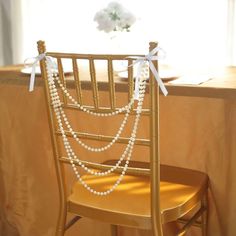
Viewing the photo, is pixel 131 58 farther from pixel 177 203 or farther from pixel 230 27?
pixel 230 27

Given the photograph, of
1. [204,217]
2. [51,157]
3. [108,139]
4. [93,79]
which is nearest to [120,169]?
[108,139]

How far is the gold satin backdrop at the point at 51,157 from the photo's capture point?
1278 millimetres

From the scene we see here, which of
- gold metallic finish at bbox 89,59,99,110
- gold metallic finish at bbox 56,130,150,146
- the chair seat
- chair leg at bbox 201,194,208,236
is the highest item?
gold metallic finish at bbox 89,59,99,110

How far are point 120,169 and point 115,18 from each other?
1.95 feet

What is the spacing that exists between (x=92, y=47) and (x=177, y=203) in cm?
106

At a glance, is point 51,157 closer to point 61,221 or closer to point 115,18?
point 61,221

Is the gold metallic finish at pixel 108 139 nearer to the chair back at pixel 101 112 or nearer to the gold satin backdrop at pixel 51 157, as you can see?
the chair back at pixel 101 112

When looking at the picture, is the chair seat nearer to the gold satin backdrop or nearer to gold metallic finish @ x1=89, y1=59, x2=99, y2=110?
the gold satin backdrop

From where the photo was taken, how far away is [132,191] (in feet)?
3.99

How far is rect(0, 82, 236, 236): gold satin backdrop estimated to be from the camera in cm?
128

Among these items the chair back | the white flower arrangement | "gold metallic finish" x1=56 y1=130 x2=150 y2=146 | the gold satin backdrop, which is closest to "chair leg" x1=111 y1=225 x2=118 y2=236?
the gold satin backdrop

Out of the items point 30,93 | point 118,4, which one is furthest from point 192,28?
point 30,93

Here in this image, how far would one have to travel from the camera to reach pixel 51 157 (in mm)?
1614

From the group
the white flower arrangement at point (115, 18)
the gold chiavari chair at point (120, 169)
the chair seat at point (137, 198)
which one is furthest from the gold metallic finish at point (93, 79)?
the white flower arrangement at point (115, 18)
